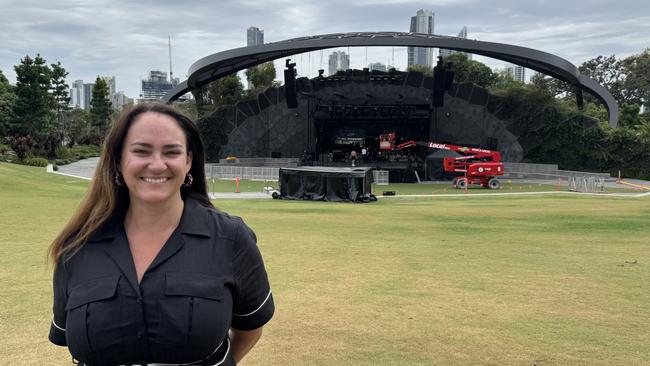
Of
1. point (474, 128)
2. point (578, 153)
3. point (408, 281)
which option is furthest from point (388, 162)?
point (408, 281)

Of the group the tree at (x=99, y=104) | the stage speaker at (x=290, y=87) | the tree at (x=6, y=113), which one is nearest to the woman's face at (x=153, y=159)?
the stage speaker at (x=290, y=87)

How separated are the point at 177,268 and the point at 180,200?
401 millimetres

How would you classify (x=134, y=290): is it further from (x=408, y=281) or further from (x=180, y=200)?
(x=408, y=281)

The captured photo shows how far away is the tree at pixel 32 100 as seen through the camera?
178ft

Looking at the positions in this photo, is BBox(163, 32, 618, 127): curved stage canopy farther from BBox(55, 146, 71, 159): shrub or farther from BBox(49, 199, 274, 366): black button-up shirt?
BBox(49, 199, 274, 366): black button-up shirt

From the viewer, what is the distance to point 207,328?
216cm

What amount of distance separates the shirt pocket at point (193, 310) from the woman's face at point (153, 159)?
40cm

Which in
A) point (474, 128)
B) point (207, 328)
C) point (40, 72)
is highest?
point (40, 72)

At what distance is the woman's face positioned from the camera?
2307 millimetres

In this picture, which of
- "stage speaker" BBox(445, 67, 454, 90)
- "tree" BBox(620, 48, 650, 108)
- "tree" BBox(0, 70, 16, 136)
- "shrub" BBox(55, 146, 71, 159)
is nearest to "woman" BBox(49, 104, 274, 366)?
"stage speaker" BBox(445, 67, 454, 90)

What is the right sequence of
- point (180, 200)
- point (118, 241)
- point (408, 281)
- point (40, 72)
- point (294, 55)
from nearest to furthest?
1. point (118, 241)
2. point (180, 200)
3. point (408, 281)
4. point (294, 55)
5. point (40, 72)

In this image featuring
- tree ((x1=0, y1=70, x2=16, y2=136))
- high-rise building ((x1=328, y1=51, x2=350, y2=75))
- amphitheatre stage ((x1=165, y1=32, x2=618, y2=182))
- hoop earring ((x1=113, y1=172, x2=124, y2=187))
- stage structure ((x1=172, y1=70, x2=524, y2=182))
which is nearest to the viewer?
hoop earring ((x1=113, y1=172, x2=124, y2=187))

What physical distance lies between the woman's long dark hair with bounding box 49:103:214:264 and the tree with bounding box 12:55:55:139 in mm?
58675

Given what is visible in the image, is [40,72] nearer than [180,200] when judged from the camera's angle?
Result: No
